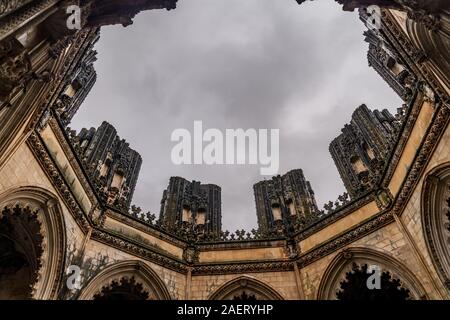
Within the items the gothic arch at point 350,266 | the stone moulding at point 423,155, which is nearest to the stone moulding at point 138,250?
the gothic arch at point 350,266

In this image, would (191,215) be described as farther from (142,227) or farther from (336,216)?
(336,216)

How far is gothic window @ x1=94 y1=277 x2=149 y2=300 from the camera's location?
10.7 meters

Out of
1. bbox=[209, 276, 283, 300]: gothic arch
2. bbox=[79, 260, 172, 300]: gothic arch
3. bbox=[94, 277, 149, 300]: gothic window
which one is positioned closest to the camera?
bbox=[79, 260, 172, 300]: gothic arch

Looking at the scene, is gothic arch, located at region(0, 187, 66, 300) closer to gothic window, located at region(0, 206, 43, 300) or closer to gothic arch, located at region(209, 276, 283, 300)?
gothic window, located at region(0, 206, 43, 300)

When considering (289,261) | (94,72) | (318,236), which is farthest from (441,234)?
(94,72)

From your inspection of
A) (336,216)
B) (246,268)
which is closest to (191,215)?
(246,268)

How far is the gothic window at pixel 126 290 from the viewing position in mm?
10727

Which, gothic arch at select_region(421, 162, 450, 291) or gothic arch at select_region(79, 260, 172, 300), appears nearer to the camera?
gothic arch at select_region(421, 162, 450, 291)

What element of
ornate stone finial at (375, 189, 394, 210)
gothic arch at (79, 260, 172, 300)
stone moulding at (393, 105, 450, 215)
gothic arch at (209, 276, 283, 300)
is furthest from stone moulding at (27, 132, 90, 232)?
stone moulding at (393, 105, 450, 215)

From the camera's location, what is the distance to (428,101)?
30.2 ft

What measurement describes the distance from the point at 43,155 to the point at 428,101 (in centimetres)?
1077

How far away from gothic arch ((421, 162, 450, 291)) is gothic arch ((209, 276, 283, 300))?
17.3 feet
